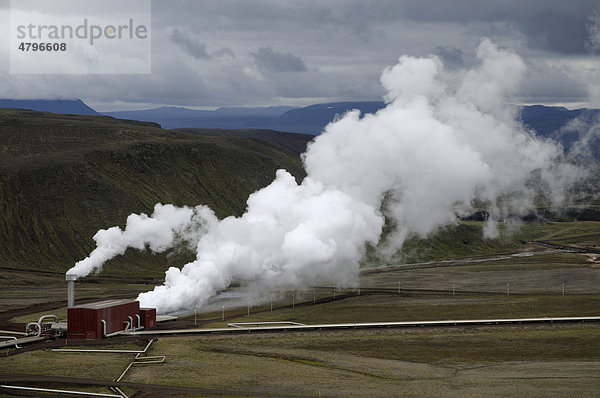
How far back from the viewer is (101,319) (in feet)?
389

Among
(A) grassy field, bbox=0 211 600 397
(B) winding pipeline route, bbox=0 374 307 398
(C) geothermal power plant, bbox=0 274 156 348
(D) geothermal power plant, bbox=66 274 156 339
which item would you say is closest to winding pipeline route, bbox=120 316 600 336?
(D) geothermal power plant, bbox=66 274 156 339

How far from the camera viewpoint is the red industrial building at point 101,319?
118 meters

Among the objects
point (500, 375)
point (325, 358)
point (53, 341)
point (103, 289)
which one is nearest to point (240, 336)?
point (325, 358)

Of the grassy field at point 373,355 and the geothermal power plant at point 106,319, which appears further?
the geothermal power plant at point 106,319

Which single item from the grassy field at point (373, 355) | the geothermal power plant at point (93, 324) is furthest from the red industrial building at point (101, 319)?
the grassy field at point (373, 355)

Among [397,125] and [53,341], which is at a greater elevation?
[397,125]

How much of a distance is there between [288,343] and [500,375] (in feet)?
105

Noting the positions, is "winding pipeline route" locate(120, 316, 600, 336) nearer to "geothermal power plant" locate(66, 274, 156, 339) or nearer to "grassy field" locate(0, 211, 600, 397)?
"geothermal power plant" locate(66, 274, 156, 339)

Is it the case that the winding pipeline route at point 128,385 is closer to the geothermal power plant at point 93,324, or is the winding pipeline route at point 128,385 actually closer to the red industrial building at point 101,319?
the geothermal power plant at point 93,324

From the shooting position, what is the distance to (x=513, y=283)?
186 m

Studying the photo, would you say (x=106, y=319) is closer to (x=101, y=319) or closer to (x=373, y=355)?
(x=101, y=319)

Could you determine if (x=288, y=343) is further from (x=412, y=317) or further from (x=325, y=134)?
(x=325, y=134)

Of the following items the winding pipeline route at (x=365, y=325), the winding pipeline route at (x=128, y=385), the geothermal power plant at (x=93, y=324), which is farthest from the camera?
the winding pipeline route at (x=365, y=325)

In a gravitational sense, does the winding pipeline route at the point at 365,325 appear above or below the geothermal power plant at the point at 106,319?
below
